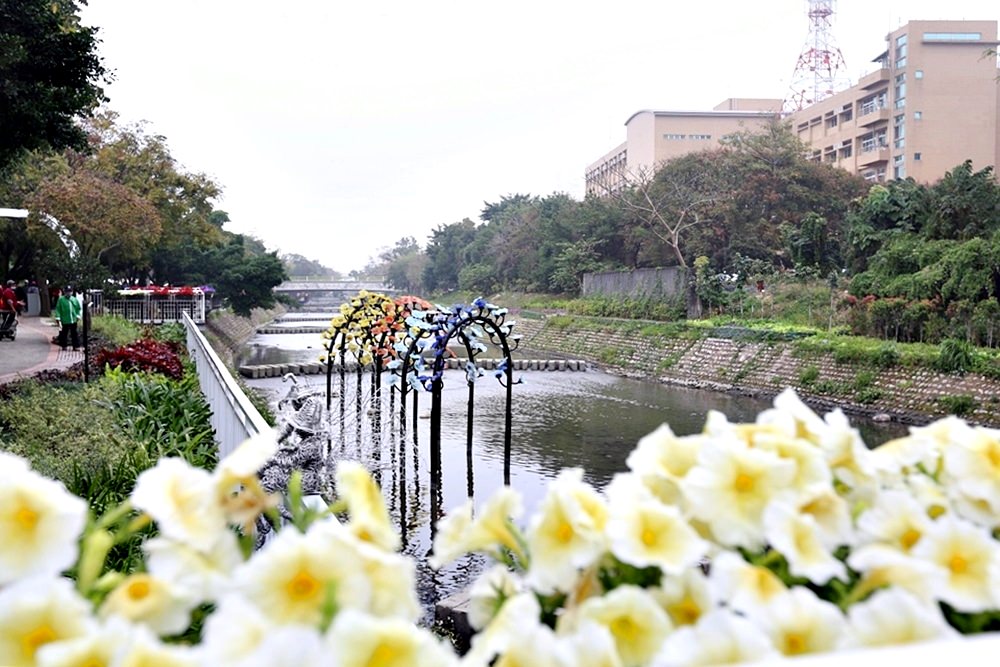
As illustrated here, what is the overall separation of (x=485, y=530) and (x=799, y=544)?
1.03 feet

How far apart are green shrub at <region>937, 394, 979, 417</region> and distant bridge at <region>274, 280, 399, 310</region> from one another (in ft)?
143

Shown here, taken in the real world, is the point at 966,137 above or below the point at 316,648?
above

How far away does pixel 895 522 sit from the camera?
838 mm

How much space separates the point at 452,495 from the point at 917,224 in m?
16.7

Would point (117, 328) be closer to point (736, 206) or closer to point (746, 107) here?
point (736, 206)

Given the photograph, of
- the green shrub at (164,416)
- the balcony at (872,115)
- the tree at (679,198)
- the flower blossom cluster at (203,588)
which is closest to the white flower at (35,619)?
the flower blossom cluster at (203,588)

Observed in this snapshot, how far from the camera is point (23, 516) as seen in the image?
2.47 feet

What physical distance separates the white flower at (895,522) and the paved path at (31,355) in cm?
1001

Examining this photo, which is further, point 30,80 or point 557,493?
point 30,80

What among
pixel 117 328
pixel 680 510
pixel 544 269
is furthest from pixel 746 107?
pixel 680 510

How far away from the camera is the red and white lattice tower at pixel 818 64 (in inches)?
1949

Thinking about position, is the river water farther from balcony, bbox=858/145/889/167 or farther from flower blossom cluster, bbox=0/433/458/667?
balcony, bbox=858/145/889/167

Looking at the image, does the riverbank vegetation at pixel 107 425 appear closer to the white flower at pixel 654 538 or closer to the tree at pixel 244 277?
the white flower at pixel 654 538

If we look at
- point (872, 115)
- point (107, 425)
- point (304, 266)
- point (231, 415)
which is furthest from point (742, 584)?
point (304, 266)
